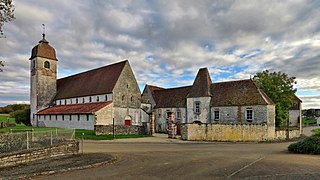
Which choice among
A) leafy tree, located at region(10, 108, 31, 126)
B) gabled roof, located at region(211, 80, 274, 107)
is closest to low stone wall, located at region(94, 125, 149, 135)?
gabled roof, located at region(211, 80, 274, 107)

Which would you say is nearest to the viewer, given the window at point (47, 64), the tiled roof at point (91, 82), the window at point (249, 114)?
the window at point (249, 114)

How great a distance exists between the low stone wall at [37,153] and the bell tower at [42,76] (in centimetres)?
3455

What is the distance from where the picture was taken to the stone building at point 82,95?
35.3 m

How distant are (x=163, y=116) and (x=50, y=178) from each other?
31643 millimetres

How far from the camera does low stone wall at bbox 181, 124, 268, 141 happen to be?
91.2ft

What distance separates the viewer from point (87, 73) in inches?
1833

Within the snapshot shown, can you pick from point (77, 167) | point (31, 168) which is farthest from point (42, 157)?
point (77, 167)

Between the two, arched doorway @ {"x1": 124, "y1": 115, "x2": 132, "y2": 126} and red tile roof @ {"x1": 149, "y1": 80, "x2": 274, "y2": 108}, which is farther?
arched doorway @ {"x1": 124, "y1": 115, "x2": 132, "y2": 126}

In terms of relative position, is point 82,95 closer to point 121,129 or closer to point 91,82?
point 91,82

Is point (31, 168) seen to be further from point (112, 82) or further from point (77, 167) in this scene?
point (112, 82)

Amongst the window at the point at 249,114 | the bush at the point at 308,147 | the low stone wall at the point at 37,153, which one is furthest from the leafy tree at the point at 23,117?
the bush at the point at 308,147

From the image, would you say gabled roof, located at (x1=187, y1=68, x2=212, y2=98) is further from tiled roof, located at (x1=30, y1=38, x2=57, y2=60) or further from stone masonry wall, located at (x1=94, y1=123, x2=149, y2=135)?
tiled roof, located at (x1=30, y1=38, x2=57, y2=60)

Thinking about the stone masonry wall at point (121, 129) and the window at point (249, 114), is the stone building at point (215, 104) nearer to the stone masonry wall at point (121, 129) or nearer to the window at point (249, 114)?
the window at point (249, 114)

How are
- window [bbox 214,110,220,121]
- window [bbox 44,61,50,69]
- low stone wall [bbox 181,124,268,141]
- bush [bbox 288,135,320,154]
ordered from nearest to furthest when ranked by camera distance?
bush [bbox 288,135,320,154] < low stone wall [bbox 181,124,268,141] < window [bbox 214,110,220,121] < window [bbox 44,61,50,69]
